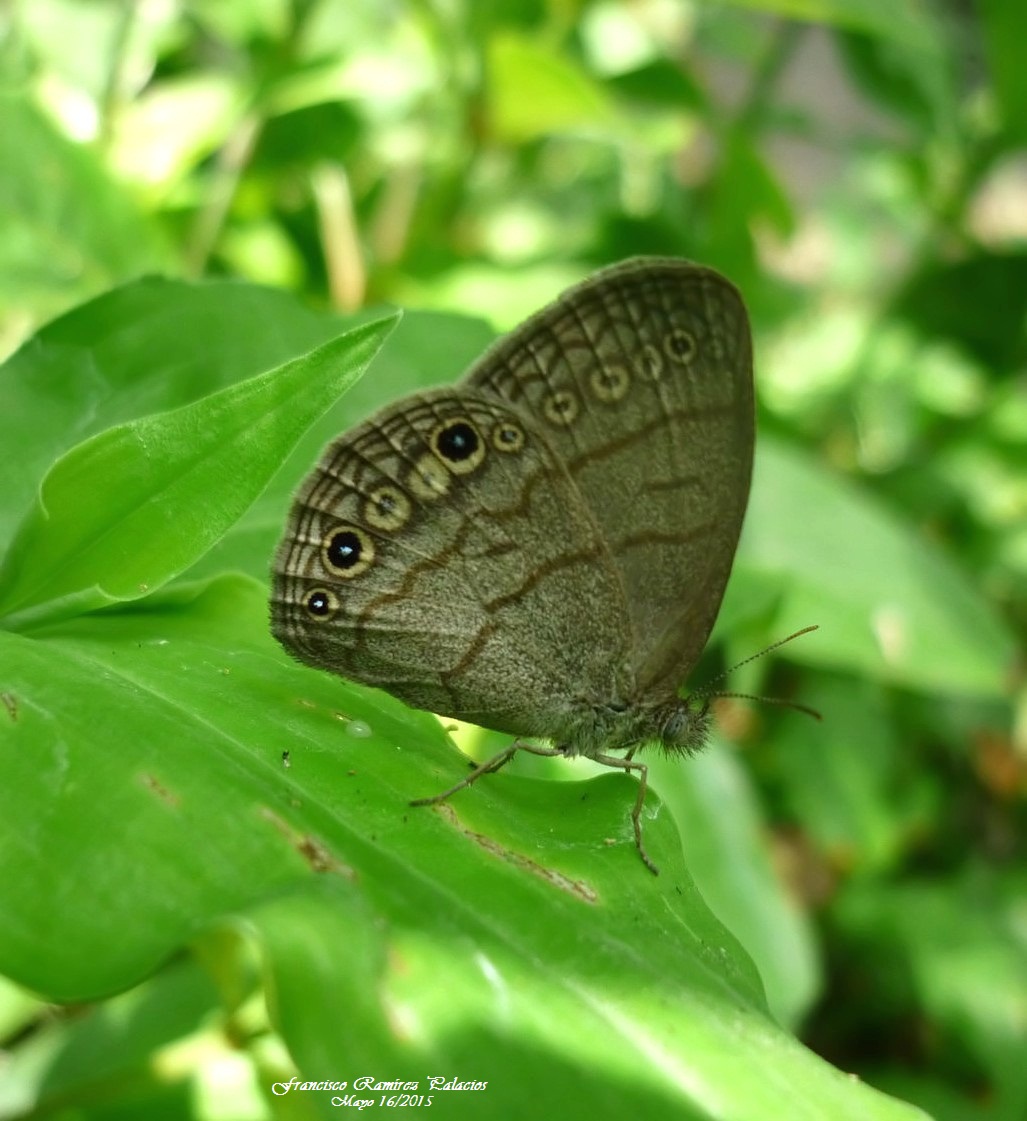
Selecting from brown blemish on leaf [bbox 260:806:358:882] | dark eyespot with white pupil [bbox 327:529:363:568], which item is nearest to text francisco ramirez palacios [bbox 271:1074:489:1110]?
brown blemish on leaf [bbox 260:806:358:882]

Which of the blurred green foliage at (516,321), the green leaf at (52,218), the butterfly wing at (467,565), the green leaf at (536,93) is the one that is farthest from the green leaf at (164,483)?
the green leaf at (536,93)

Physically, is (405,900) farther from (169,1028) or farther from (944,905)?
(944,905)

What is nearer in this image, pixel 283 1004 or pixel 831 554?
pixel 283 1004

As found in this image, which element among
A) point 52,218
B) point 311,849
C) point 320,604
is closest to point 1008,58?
point 52,218

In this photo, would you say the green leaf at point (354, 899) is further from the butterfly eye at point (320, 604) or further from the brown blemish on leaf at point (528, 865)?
the butterfly eye at point (320, 604)

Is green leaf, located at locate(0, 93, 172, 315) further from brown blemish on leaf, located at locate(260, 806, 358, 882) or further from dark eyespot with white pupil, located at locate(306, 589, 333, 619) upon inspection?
brown blemish on leaf, located at locate(260, 806, 358, 882)

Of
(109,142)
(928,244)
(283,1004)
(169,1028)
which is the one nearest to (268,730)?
(283,1004)

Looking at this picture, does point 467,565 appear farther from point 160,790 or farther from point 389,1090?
point 389,1090
